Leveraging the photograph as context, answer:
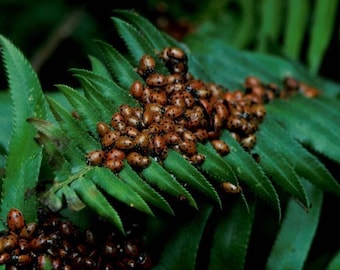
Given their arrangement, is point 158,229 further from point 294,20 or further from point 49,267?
point 294,20

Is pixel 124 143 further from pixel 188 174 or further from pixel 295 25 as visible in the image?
pixel 295 25

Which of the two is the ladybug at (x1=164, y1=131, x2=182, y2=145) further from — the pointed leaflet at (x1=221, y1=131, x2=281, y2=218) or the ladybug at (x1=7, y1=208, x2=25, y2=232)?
the ladybug at (x1=7, y1=208, x2=25, y2=232)

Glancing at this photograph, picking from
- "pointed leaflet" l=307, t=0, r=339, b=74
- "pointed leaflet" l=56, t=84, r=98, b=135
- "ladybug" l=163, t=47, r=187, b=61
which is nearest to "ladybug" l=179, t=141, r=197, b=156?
"pointed leaflet" l=56, t=84, r=98, b=135

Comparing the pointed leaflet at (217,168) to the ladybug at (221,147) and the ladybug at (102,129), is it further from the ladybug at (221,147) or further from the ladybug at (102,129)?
the ladybug at (102,129)

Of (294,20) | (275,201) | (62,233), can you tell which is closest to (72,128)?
(62,233)

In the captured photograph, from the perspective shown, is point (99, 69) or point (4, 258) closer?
point (4, 258)

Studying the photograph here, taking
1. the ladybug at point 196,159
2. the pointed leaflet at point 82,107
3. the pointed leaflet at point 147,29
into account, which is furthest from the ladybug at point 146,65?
the ladybug at point 196,159

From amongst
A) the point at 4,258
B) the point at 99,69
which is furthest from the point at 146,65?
the point at 4,258
